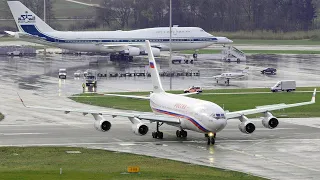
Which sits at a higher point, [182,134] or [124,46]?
[124,46]

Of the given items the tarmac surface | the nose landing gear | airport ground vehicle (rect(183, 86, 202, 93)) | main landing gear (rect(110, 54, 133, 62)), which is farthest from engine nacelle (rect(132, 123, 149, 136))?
main landing gear (rect(110, 54, 133, 62))

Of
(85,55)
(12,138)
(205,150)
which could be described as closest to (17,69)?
(85,55)

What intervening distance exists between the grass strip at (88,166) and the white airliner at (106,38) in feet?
308

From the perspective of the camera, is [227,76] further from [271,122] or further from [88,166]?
[88,166]

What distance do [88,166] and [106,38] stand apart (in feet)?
347

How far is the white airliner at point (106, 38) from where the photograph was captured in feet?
500

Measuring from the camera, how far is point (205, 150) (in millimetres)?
60531

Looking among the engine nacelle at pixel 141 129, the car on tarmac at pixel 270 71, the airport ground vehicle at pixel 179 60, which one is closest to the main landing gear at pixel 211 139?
the engine nacelle at pixel 141 129

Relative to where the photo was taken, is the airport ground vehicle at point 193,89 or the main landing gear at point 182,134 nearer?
the main landing gear at point 182,134

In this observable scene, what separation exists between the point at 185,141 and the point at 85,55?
4593 inches

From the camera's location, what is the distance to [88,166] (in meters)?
53.2

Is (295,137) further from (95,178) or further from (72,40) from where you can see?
(72,40)

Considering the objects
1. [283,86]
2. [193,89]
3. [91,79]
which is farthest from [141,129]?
[91,79]

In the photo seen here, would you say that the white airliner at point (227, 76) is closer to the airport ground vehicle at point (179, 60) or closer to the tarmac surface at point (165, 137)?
the tarmac surface at point (165, 137)
